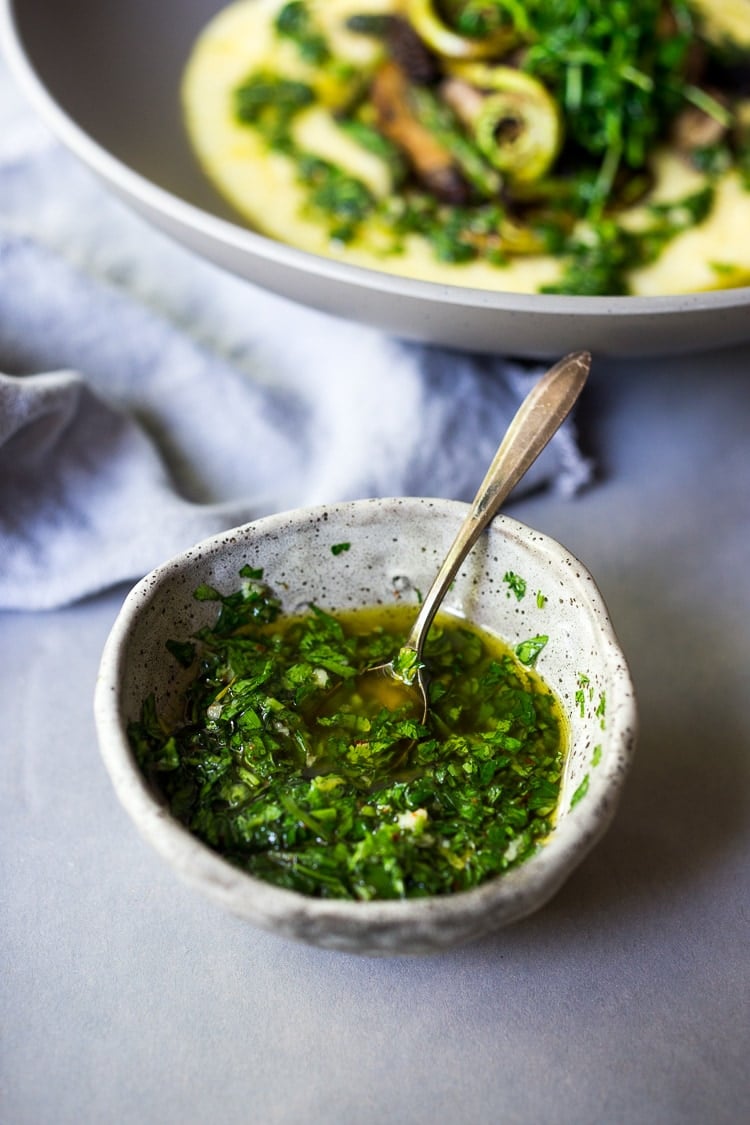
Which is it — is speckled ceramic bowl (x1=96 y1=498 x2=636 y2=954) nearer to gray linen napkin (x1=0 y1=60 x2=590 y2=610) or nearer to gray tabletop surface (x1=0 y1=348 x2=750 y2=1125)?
gray tabletop surface (x1=0 y1=348 x2=750 y2=1125)

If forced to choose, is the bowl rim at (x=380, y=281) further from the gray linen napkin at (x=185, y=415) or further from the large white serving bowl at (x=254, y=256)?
the gray linen napkin at (x=185, y=415)

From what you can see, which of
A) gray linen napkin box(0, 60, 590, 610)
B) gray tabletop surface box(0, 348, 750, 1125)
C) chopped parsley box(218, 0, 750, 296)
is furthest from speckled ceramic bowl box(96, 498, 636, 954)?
chopped parsley box(218, 0, 750, 296)

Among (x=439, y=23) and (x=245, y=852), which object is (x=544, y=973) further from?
(x=439, y=23)

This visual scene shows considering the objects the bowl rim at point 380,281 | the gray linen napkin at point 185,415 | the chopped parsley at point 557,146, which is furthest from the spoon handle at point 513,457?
the chopped parsley at point 557,146

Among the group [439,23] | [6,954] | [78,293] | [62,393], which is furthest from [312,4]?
[6,954]

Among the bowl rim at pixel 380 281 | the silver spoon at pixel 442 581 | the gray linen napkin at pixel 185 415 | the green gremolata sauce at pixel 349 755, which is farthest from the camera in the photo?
the gray linen napkin at pixel 185 415

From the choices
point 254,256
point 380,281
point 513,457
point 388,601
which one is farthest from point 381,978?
point 254,256
